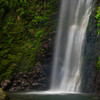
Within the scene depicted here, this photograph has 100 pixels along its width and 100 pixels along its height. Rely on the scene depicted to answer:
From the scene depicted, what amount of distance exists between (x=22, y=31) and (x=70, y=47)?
8.01m

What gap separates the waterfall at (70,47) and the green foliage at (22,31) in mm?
2052

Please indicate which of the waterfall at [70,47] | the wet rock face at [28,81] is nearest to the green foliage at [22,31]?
the wet rock face at [28,81]

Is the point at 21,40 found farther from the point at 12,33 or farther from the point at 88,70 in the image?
the point at 88,70

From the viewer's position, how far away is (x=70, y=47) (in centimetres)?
2611

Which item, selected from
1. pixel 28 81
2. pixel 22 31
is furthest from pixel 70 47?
pixel 22 31

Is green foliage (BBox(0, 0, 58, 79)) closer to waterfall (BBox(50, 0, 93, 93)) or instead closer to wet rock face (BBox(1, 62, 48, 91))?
wet rock face (BBox(1, 62, 48, 91))

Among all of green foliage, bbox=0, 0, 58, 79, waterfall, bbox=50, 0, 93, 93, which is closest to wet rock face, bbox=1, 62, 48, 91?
green foliage, bbox=0, 0, 58, 79

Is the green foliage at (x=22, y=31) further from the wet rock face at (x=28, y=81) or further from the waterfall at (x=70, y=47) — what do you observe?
the waterfall at (x=70, y=47)

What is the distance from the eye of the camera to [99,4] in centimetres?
2270

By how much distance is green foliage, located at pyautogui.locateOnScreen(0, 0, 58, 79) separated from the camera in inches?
1084

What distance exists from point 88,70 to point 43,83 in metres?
7.38

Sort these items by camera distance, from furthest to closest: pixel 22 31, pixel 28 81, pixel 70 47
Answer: pixel 22 31 < pixel 28 81 < pixel 70 47

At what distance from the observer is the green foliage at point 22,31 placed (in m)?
27.5

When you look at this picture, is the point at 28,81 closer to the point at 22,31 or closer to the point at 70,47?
the point at 70,47
